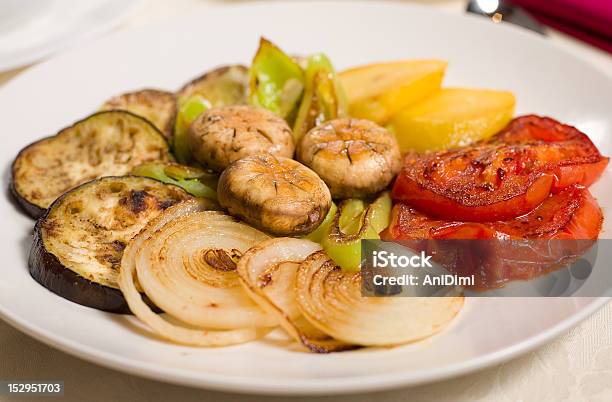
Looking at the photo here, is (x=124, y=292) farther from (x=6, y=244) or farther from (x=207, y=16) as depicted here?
(x=207, y=16)

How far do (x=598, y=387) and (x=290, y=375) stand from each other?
120cm

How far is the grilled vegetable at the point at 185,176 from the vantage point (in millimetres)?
3316

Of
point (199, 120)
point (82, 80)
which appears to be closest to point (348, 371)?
point (199, 120)

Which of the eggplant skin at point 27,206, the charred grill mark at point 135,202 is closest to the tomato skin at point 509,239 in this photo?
the charred grill mark at point 135,202

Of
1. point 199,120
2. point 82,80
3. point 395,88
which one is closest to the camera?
point 199,120

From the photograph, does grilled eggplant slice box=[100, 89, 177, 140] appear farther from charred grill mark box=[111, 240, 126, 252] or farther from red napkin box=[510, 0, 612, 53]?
red napkin box=[510, 0, 612, 53]

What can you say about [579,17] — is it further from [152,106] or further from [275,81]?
[152,106]

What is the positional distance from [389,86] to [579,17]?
84.6 inches

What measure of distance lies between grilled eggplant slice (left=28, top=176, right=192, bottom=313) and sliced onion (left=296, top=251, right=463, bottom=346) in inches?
27.8

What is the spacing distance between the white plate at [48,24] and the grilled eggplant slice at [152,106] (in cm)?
111

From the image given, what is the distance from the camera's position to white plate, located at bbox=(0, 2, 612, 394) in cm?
239

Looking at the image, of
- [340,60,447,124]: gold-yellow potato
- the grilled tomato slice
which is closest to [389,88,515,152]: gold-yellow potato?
[340,60,447,124]: gold-yellow potato

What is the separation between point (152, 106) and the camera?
396 centimetres

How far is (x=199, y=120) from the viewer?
3.49 metres
